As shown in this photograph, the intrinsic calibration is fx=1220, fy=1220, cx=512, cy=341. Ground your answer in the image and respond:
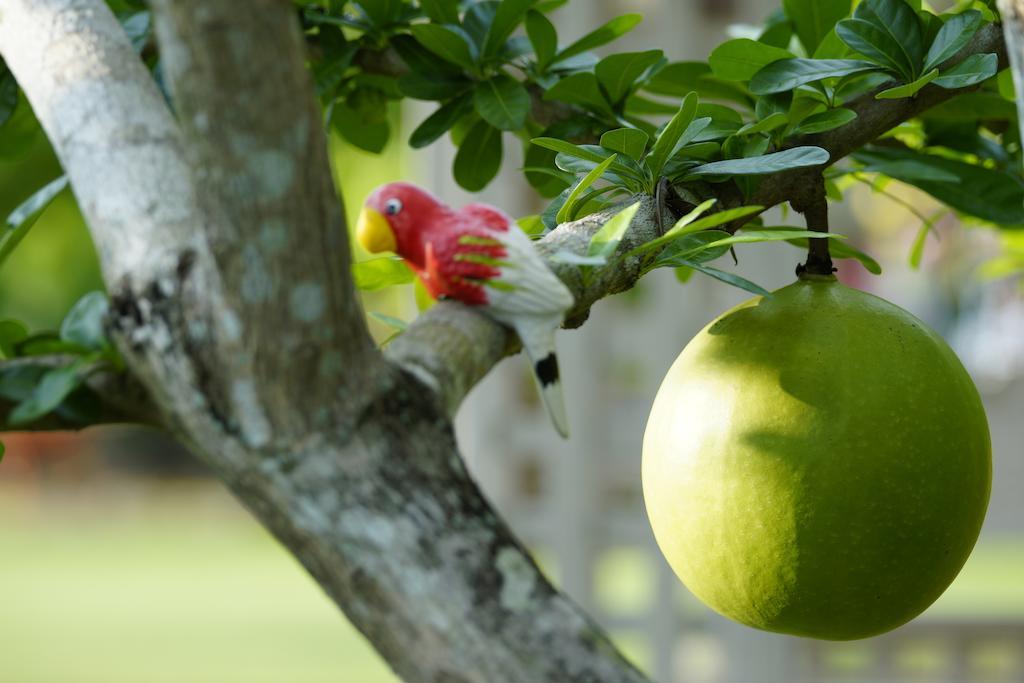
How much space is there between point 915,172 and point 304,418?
37 cm

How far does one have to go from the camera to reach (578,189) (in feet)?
1.47

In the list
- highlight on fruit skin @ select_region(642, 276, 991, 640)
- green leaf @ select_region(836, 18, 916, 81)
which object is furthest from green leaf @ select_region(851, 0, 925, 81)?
highlight on fruit skin @ select_region(642, 276, 991, 640)

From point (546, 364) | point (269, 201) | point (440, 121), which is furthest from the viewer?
point (440, 121)

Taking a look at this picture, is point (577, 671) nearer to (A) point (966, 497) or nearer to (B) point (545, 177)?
(A) point (966, 497)

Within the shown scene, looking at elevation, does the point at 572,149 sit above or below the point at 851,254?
above

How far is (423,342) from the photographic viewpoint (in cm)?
36

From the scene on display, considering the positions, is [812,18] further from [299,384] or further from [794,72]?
[299,384]

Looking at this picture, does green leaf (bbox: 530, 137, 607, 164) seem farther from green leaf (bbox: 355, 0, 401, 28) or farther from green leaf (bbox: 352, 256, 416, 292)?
green leaf (bbox: 355, 0, 401, 28)

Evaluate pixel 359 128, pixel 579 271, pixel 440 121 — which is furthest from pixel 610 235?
pixel 359 128

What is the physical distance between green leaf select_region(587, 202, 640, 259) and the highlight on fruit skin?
10 cm

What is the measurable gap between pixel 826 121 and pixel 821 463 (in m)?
0.14

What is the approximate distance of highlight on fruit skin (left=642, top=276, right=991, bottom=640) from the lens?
466mm

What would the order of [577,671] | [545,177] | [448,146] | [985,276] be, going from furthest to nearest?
[448,146] → [985,276] → [545,177] → [577,671]

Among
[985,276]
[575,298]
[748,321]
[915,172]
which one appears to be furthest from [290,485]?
[985,276]
